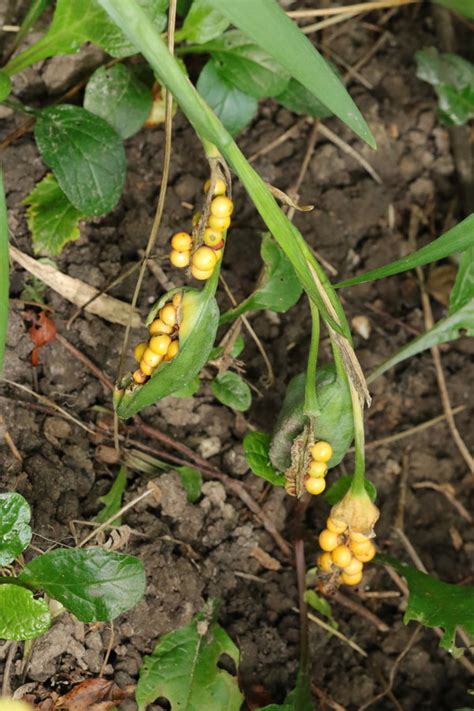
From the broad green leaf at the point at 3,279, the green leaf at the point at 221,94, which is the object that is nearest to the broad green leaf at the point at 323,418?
the broad green leaf at the point at 3,279

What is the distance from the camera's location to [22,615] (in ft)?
3.91

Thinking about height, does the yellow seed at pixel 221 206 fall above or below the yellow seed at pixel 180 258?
above

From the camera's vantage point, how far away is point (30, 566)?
4.06 ft

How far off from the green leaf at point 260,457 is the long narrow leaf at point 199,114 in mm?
384

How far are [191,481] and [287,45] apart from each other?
76 cm

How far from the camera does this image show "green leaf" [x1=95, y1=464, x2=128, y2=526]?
138cm

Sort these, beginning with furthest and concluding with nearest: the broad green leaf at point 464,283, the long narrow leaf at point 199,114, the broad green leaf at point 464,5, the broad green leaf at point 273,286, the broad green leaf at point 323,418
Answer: the broad green leaf at point 464,283, the broad green leaf at point 273,286, the broad green leaf at point 464,5, the broad green leaf at point 323,418, the long narrow leaf at point 199,114

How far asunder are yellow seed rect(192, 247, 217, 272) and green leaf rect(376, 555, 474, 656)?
2.10 ft

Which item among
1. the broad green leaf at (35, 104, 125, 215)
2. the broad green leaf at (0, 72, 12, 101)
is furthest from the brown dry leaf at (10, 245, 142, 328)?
the broad green leaf at (0, 72, 12, 101)

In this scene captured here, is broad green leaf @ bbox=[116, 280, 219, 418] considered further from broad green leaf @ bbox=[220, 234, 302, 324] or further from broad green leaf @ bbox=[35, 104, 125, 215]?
broad green leaf @ bbox=[35, 104, 125, 215]

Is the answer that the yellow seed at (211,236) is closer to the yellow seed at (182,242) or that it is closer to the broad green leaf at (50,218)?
the yellow seed at (182,242)

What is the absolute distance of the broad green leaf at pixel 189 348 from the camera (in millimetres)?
1199

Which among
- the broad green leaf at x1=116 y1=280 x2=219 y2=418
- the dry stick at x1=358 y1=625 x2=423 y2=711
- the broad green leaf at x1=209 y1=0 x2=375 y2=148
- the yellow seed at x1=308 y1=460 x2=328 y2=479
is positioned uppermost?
the broad green leaf at x1=209 y1=0 x2=375 y2=148

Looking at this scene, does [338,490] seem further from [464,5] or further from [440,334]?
[464,5]
